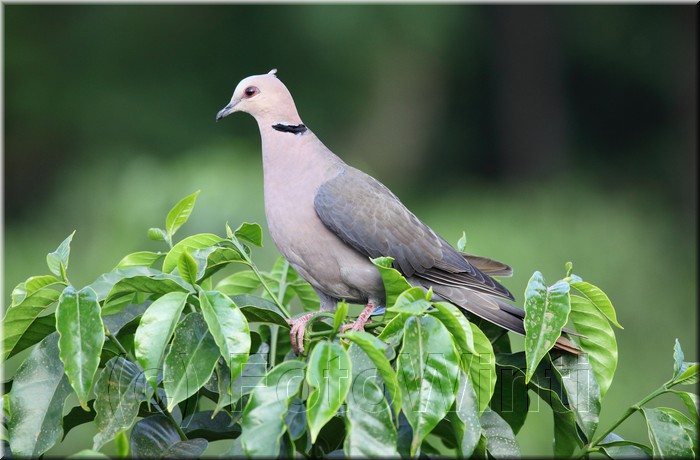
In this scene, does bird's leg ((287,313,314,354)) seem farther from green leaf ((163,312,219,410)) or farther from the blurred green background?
the blurred green background

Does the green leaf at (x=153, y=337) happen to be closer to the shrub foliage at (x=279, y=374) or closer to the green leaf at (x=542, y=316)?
the shrub foliage at (x=279, y=374)

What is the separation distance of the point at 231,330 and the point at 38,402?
24cm

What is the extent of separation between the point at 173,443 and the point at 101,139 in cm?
519

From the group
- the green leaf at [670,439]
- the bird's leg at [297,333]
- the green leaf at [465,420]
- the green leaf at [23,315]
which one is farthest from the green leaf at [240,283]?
the green leaf at [670,439]

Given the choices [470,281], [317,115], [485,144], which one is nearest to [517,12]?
[485,144]

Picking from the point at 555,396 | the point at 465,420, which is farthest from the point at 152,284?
the point at 555,396

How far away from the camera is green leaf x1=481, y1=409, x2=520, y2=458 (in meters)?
0.97

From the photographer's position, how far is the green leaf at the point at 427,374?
2.72ft

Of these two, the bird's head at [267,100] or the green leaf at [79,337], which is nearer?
the green leaf at [79,337]

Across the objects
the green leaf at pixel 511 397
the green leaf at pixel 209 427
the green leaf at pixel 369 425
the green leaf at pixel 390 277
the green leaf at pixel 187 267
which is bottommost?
the green leaf at pixel 209 427

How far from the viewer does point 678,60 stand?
6.13 metres

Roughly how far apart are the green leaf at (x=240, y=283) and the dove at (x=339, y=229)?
0.57 ft

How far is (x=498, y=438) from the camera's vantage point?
98 cm

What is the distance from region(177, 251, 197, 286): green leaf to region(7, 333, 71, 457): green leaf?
0.16 metres
